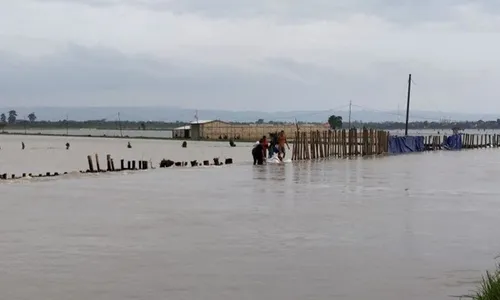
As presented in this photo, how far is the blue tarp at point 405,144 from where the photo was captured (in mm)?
43688

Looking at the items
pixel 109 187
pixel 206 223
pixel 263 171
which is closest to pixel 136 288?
pixel 206 223

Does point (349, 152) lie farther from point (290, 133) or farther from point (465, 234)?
point (290, 133)

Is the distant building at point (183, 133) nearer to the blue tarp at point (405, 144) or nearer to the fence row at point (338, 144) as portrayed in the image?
the blue tarp at point (405, 144)

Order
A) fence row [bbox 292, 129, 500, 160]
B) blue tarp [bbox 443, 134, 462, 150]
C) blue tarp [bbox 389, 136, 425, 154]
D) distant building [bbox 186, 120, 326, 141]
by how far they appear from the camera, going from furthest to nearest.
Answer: distant building [bbox 186, 120, 326, 141] → blue tarp [bbox 443, 134, 462, 150] → blue tarp [bbox 389, 136, 425, 154] → fence row [bbox 292, 129, 500, 160]

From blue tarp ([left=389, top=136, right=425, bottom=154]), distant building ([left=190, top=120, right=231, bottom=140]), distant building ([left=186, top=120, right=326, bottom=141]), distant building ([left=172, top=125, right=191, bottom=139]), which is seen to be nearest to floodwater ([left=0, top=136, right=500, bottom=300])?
blue tarp ([left=389, top=136, right=425, bottom=154])

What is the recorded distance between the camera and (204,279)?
9.12m

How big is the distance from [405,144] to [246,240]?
35.2m

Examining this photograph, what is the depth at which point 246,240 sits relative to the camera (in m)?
11.8

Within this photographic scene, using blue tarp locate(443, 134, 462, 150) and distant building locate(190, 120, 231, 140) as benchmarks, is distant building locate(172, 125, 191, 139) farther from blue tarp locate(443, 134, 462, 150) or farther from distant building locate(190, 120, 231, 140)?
blue tarp locate(443, 134, 462, 150)

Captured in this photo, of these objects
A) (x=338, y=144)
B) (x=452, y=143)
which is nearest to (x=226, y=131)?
(x=452, y=143)

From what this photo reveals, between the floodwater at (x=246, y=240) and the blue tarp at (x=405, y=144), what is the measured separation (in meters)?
22.0

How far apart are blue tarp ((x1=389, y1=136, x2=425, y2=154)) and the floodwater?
72.3 feet

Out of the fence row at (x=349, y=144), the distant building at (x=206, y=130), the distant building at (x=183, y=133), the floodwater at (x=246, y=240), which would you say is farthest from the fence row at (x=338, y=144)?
the distant building at (x=183, y=133)

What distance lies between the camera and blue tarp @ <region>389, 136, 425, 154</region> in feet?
143
